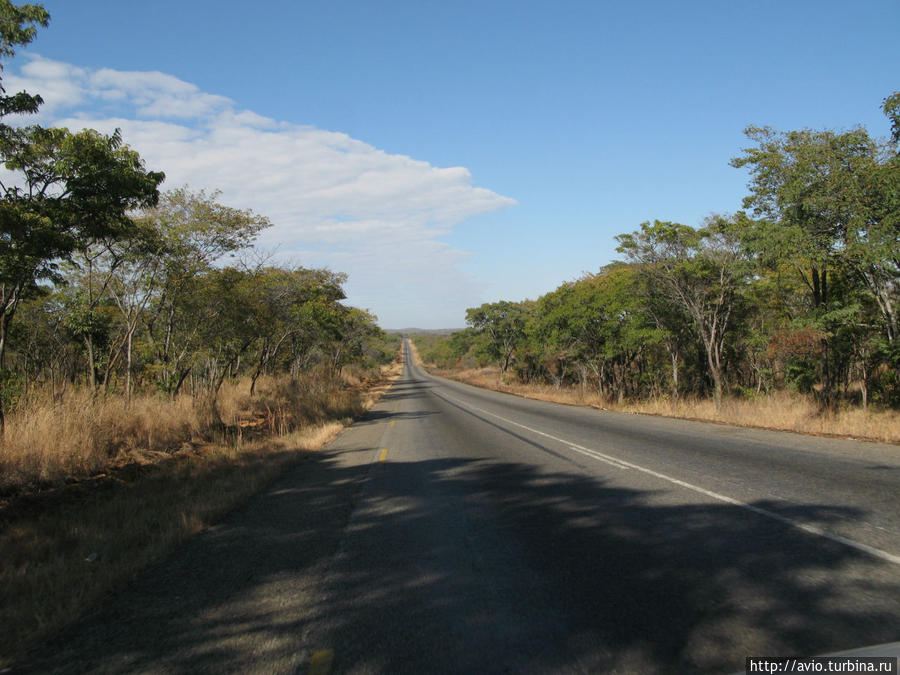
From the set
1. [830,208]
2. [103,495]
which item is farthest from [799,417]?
[103,495]

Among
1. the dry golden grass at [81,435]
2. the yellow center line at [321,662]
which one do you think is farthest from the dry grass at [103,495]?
the yellow center line at [321,662]

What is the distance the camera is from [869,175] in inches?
419

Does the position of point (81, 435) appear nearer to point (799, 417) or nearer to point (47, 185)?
point (47, 185)

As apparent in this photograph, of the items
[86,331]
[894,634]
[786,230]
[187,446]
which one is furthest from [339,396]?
[894,634]

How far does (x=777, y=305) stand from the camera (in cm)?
2367

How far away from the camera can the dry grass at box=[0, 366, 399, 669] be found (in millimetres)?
3924

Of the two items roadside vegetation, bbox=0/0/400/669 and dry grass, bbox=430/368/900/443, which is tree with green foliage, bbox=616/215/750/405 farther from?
roadside vegetation, bbox=0/0/400/669

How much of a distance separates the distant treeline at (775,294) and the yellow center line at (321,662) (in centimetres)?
1248

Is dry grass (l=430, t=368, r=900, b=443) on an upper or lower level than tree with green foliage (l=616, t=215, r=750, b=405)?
lower

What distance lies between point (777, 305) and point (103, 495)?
26.9m

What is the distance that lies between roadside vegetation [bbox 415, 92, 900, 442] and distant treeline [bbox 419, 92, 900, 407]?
0.05 m

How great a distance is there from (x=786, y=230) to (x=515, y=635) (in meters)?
12.5

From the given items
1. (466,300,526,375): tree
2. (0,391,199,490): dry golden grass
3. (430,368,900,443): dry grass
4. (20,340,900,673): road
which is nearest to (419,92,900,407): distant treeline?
(430,368,900,443): dry grass

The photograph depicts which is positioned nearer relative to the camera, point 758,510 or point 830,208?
point 758,510
